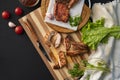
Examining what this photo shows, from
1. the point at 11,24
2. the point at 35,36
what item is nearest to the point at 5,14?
the point at 11,24

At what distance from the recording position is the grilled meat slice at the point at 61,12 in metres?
1.82

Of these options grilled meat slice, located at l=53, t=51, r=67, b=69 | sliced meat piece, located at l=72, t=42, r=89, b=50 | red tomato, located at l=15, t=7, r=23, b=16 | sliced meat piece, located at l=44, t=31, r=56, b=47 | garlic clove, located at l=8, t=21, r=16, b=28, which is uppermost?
red tomato, located at l=15, t=7, r=23, b=16

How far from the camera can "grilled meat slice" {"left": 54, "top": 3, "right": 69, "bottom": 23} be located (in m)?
1.82

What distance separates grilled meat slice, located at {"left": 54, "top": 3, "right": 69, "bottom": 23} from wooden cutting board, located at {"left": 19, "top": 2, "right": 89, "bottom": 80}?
0.07 meters

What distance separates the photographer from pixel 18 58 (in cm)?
188

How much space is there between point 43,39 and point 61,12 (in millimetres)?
162

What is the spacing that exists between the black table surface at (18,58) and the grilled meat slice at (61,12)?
164 mm

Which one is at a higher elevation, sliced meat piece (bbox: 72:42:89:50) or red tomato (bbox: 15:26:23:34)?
red tomato (bbox: 15:26:23:34)

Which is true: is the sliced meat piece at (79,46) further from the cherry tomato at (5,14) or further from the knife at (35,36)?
the cherry tomato at (5,14)

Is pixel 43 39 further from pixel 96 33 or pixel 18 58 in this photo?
pixel 96 33

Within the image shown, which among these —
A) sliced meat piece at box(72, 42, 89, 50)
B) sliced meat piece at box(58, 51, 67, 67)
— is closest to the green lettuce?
sliced meat piece at box(72, 42, 89, 50)

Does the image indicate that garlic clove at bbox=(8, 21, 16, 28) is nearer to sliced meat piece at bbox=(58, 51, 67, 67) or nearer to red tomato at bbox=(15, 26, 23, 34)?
red tomato at bbox=(15, 26, 23, 34)

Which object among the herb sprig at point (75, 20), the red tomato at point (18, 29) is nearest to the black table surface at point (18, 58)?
the red tomato at point (18, 29)

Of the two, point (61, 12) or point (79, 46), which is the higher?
point (61, 12)
